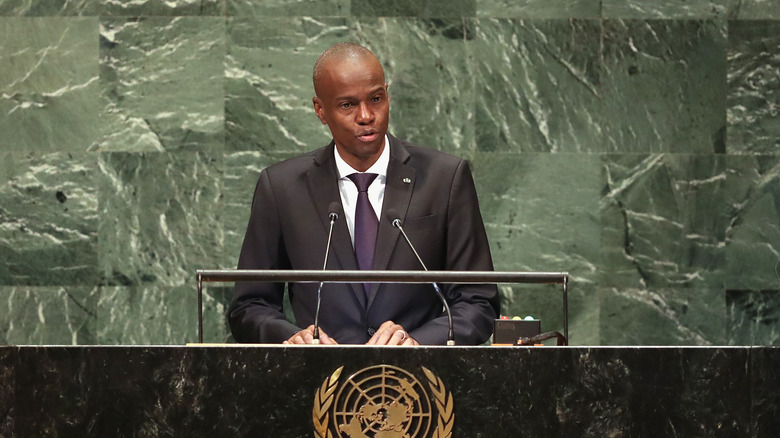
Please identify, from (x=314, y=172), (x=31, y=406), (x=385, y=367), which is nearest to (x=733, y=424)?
(x=385, y=367)

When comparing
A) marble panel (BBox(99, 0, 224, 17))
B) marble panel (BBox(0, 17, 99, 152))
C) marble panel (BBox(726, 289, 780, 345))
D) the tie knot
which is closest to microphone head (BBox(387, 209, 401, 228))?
the tie knot

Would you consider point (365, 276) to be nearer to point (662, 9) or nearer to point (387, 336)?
point (387, 336)

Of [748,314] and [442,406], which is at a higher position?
[442,406]

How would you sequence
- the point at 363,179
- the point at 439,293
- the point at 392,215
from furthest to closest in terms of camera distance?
the point at 363,179, the point at 392,215, the point at 439,293

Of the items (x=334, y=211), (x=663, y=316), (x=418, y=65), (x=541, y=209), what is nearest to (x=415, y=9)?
(x=418, y=65)

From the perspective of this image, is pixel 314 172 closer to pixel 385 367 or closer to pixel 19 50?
pixel 385 367

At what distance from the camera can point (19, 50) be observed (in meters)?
6.32

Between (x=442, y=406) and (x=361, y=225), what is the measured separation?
4.53 feet

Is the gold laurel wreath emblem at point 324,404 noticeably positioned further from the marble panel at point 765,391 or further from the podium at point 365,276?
the marble panel at point 765,391

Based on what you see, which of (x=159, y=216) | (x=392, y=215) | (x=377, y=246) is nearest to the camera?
(x=392, y=215)

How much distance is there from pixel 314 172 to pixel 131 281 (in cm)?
229

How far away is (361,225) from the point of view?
4203 millimetres

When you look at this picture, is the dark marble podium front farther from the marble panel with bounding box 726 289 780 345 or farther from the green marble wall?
the marble panel with bounding box 726 289 780 345

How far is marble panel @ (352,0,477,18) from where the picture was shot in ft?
20.7
